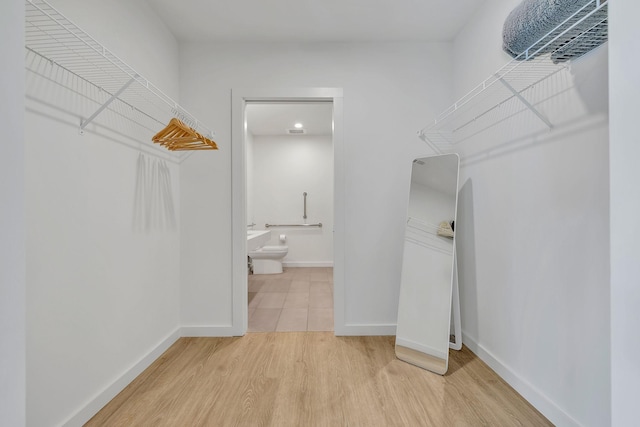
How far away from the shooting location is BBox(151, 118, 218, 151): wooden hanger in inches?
70.7

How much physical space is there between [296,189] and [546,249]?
437 cm

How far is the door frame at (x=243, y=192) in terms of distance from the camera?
8.06ft

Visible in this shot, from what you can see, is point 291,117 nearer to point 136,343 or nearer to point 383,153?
point 383,153

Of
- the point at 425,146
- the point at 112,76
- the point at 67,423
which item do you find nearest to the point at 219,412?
the point at 67,423

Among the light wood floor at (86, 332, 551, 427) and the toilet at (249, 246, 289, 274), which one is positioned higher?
the toilet at (249, 246, 289, 274)

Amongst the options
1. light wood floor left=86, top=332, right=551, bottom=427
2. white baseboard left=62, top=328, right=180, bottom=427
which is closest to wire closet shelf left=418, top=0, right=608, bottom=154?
light wood floor left=86, top=332, right=551, bottom=427

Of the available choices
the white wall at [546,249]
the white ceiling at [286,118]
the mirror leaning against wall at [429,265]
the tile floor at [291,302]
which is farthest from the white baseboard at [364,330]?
the white ceiling at [286,118]

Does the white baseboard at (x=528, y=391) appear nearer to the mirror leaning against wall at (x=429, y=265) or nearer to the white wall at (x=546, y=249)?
the white wall at (x=546, y=249)

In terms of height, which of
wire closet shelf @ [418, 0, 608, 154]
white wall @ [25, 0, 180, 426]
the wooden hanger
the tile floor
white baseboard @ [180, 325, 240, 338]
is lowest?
the tile floor

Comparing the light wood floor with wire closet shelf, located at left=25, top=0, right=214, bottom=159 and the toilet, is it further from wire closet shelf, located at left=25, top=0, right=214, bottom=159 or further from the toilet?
the toilet

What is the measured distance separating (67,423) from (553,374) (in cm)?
223

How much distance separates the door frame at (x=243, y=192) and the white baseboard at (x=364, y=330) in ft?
0.05

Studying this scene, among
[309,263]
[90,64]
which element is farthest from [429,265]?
[309,263]

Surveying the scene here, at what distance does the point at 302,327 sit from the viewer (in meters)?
2.63
